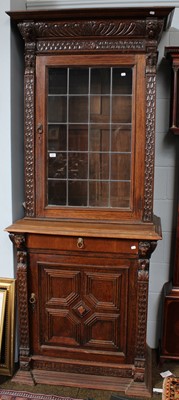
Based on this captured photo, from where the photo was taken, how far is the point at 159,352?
95.7 inches

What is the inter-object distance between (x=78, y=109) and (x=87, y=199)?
53 centimetres

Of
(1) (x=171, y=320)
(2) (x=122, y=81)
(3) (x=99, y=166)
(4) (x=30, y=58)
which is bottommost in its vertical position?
(1) (x=171, y=320)

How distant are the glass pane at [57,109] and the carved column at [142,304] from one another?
87 centimetres

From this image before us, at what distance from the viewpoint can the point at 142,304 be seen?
2.04 m

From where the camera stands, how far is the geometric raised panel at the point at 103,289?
6.77ft

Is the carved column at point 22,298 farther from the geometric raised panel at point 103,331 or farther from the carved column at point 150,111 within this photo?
the carved column at point 150,111

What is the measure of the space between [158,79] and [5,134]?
1068mm

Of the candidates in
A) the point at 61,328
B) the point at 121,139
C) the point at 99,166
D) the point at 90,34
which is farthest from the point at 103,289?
the point at 90,34

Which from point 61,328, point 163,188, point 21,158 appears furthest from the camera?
point 163,188

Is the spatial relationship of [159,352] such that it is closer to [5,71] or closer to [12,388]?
[12,388]

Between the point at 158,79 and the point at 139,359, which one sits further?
the point at 158,79

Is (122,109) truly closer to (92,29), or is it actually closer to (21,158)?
(92,29)

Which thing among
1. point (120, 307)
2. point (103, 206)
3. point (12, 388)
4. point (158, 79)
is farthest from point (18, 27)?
point (12, 388)

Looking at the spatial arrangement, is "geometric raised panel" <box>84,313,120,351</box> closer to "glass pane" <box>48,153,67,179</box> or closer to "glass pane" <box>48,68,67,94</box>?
"glass pane" <box>48,153,67,179</box>
